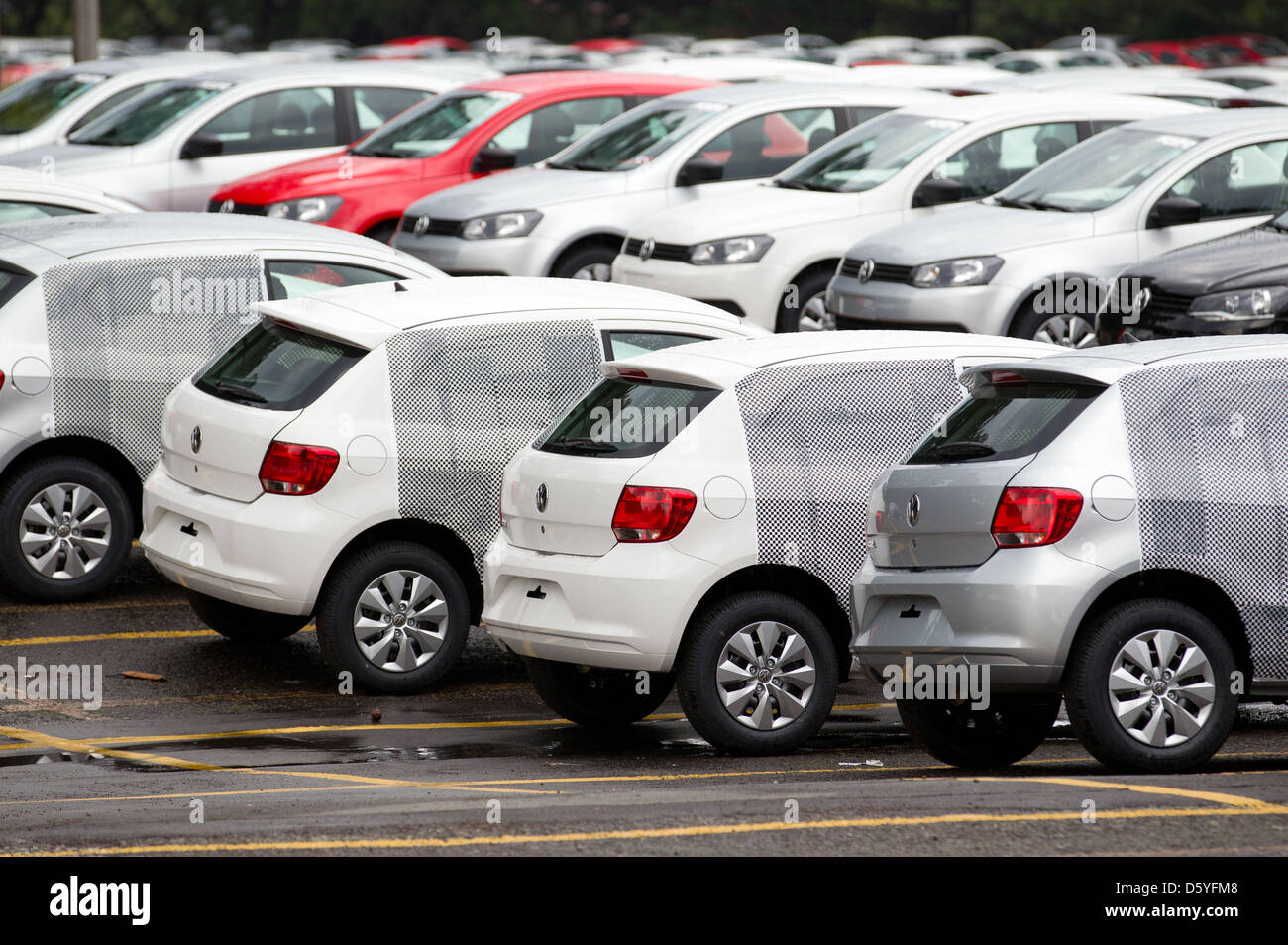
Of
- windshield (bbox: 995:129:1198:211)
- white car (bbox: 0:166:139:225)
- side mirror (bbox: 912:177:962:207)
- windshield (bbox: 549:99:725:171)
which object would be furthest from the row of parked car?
windshield (bbox: 549:99:725:171)

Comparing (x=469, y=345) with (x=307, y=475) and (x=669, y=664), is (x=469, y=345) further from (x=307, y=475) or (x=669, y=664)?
(x=669, y=664)

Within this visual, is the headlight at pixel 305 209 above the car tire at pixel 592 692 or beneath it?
above

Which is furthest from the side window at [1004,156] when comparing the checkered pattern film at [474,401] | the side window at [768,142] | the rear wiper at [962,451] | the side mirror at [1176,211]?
the rear wiper at [962,451]

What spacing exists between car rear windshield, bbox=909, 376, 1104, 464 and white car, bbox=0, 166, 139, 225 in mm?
8389

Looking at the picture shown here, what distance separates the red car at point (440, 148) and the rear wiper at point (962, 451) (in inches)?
409

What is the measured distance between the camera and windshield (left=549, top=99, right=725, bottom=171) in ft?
58.6

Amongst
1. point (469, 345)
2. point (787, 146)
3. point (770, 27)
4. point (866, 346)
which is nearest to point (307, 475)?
point (469, 345)

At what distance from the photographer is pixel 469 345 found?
34.4 feet

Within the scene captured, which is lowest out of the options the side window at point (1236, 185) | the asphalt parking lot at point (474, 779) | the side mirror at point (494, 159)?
the asphalt parking lot at point (474, 779)

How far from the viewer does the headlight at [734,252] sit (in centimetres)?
1597

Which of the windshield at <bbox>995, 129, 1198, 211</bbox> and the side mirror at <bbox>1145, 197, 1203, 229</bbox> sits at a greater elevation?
the windshield at <bbox>995, 129, 1198, 211</bbox>

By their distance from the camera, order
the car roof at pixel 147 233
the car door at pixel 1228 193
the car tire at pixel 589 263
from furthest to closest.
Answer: the car tire at pixel 589 263 → the car door at pixel 1228 193 → the car roof at pixel 147 233

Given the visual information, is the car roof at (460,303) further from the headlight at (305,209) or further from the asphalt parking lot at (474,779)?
the headlight at (305,209)

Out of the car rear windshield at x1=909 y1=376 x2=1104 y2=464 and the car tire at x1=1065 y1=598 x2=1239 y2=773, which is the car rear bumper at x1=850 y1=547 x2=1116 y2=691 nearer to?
the car tire at x1=1065 y1=598 x2=1239 y2=773
